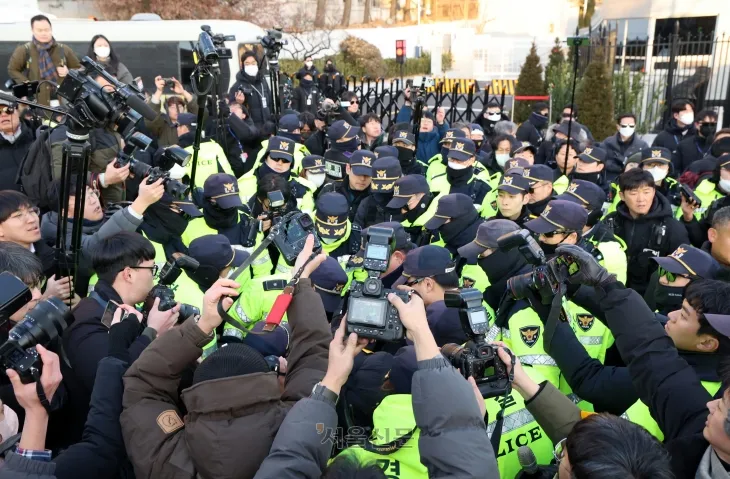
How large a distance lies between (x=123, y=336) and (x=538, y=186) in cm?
399

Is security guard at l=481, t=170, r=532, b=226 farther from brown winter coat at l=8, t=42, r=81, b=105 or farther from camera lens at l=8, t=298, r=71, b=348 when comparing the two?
brown winter coat at l=8, t=42, r=81, b=105

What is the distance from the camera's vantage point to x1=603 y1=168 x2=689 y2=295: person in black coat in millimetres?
5496

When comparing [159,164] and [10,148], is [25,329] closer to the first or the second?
[159,164]

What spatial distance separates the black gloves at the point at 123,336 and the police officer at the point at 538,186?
3780 millimetres

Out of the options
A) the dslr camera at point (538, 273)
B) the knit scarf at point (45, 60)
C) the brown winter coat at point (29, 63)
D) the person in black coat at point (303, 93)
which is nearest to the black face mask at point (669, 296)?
the dslr camera at point (538, 273)

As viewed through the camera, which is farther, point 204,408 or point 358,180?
point 358,180

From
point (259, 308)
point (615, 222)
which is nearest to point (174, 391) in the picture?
point (259, 308)

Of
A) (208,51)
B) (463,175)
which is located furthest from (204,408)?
(463,175)

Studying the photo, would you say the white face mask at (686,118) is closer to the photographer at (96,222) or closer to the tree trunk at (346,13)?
the photographer at (96,222)

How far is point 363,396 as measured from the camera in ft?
9.80

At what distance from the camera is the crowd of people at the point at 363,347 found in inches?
88.3

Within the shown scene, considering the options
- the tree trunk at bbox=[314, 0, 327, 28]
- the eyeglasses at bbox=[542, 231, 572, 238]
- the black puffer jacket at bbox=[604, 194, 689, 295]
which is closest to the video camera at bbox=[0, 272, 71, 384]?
the eyeglasses at bbox=[542, 231, 572, 238]

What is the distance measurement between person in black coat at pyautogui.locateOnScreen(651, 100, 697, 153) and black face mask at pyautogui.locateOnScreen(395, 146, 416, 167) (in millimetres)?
3667

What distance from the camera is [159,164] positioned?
4.93 meters
